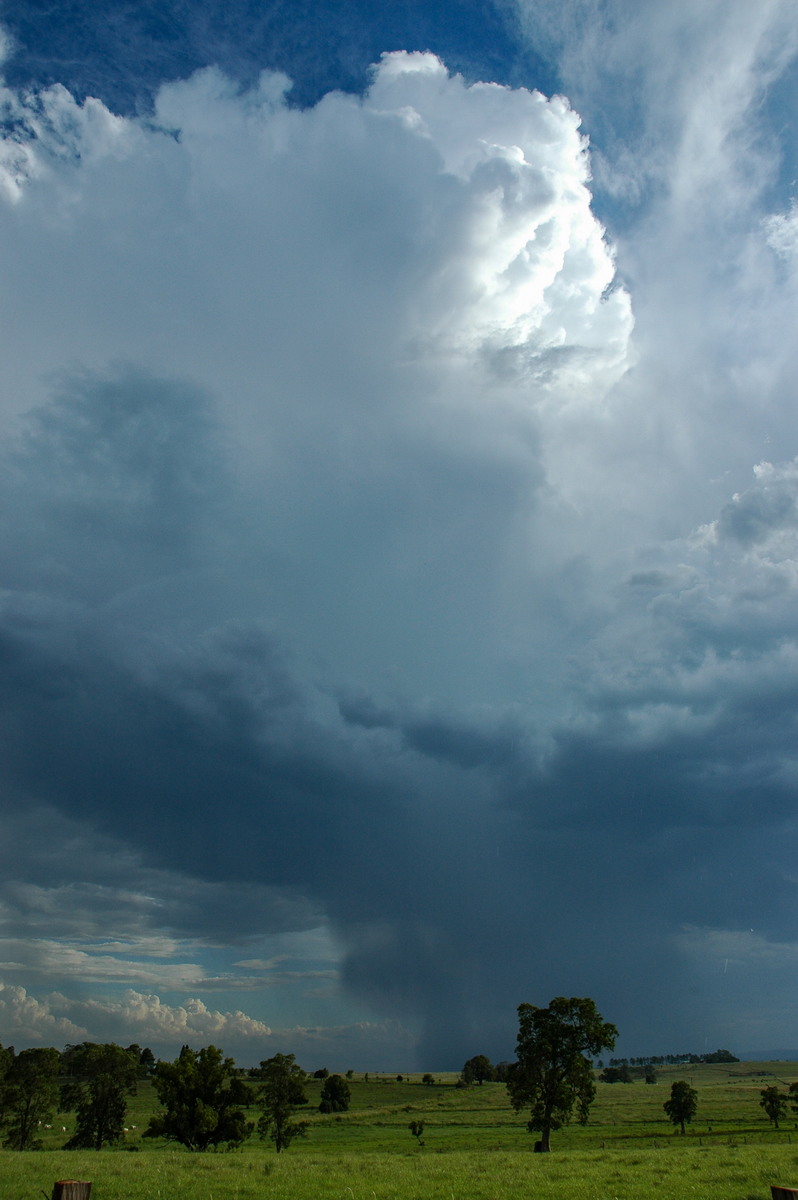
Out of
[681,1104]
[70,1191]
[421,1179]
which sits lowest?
[681,1104]

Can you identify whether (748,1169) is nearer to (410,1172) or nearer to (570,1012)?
(410,1172)

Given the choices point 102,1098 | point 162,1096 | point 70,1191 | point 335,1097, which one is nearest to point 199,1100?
point 162,1096

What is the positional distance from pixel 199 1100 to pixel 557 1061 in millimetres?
29485

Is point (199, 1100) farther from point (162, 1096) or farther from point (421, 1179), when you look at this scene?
point (421, 1179)

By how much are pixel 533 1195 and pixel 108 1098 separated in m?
63.4

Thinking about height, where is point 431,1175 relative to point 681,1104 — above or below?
above

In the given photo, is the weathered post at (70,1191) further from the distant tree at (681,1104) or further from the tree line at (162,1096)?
the distant tree at (681,1104)

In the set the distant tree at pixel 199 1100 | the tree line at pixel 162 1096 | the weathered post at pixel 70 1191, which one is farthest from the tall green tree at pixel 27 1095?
the weathered post at pixel 70 1191

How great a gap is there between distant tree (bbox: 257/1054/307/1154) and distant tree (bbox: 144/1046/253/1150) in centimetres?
776

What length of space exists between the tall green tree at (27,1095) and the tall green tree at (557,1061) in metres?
45.9

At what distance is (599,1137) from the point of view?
7425cm

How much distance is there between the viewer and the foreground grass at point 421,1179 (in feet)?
80.6

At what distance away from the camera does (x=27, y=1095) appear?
69.9 meters

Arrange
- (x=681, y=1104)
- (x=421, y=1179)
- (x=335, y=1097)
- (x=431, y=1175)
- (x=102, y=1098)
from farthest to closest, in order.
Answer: (x=335, y=1097)
(x=681, y=1104)
(x=102, y=1098)
(x=431, y=1175)
(x=421, y=1179)
